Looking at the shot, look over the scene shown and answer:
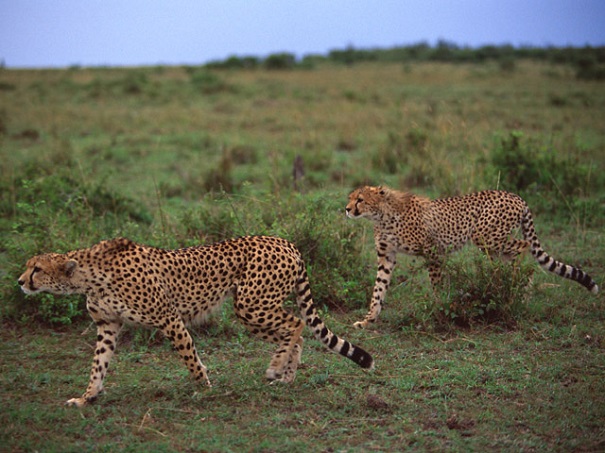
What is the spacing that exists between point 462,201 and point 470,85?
18419 mm

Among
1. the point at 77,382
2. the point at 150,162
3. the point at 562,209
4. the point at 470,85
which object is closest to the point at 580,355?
the point at 77,382

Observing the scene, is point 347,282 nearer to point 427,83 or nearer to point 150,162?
point 150,162

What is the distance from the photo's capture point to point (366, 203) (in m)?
6.40

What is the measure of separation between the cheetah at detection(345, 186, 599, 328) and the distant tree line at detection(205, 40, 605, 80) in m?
21.0

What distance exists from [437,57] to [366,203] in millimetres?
39431

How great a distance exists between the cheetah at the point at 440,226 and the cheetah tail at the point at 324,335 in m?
1.44

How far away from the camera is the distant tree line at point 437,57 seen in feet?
111

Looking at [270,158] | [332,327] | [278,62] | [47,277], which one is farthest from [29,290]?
[278,62]

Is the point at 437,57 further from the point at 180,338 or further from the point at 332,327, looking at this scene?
the point at 180,338

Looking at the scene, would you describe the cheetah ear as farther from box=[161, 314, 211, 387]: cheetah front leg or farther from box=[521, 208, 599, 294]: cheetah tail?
box=[521, 208, 599, 294]: cheetah tail

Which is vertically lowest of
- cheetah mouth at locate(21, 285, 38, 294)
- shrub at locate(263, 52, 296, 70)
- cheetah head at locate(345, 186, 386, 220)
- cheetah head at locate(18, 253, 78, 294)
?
cheetah mouth at locate(21, 285, 38, 294)

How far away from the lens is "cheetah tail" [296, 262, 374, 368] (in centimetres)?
460

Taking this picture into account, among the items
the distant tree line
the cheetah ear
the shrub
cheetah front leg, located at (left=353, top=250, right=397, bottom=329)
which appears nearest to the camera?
the cheetah ear

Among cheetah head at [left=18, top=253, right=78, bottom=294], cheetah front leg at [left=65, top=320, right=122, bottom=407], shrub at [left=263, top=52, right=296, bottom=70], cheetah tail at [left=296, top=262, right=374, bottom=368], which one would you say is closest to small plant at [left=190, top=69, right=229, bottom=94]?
shrub at [left=263, top=52, right=296, bottom=70]
